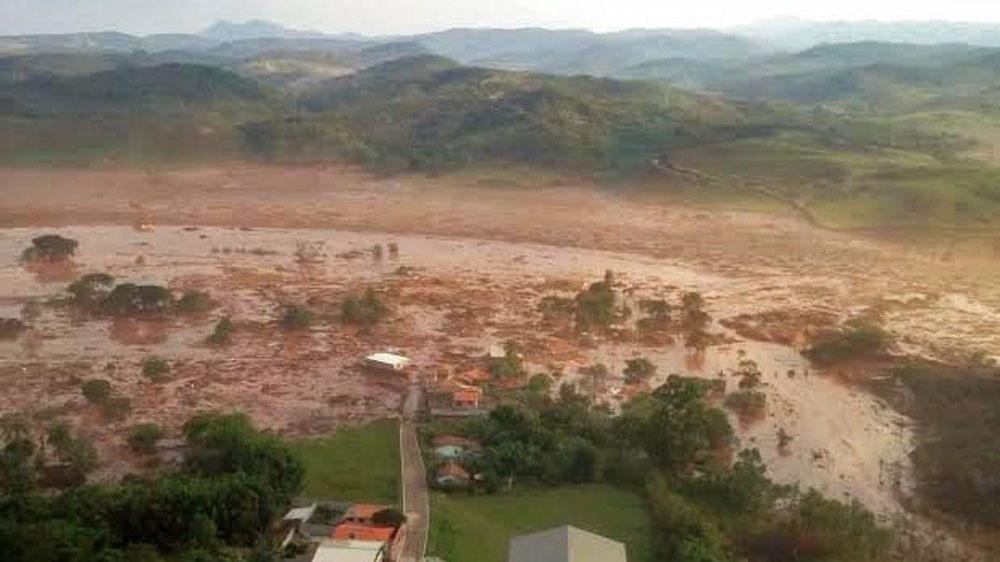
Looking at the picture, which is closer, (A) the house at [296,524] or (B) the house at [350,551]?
(B) the house at [350,551]

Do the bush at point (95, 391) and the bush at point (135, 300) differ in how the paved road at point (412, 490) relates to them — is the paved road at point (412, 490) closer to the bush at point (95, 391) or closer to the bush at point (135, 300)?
the bush at point (95, 391)

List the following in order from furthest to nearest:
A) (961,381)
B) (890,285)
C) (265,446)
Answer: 1. (890,285)
2. (961,381)
3. (265,446)

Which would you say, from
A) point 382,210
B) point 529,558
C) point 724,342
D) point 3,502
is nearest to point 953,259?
point 724,342

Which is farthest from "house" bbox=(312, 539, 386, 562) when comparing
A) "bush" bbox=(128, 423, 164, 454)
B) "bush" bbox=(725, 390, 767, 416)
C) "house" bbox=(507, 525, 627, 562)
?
"bush" bbox=(725, 390, 767, 416)

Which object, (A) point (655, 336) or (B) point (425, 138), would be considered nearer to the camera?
(A) point (655, 336)

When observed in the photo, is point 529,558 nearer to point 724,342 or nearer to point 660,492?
point 660,492

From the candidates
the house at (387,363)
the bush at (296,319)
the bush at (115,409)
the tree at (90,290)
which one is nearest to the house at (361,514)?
the bush at (115,409)
